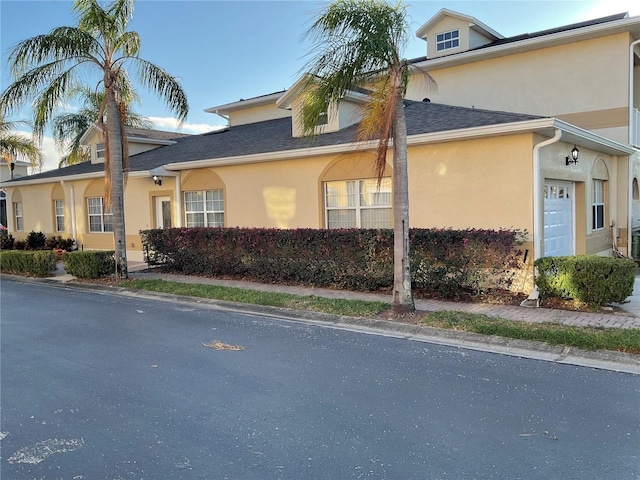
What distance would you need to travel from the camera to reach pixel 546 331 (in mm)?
7305

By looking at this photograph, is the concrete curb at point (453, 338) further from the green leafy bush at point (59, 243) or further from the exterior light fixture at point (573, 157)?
the green leafy bush at point (59, 243)

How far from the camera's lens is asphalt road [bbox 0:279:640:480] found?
12.6 feet

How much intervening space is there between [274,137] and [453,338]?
11150 millimetres

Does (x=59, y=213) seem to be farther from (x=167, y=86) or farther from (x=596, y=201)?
(x=596, y=201)

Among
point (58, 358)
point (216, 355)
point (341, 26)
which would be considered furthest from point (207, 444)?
point (341, 26)

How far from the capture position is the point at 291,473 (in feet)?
12.2

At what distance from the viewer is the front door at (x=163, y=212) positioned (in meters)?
18.3

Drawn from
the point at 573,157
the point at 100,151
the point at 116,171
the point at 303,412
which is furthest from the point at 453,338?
the point at 100,151

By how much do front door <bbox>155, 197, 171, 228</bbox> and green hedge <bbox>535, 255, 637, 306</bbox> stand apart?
1329 centimetres

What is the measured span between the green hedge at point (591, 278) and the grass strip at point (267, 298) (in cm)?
308

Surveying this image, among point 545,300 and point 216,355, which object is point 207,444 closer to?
point 216,355

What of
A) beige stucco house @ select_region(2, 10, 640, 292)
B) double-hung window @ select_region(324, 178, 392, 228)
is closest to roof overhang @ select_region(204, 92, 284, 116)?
beige stucco house @ select_region(2, 10, 640, 292)

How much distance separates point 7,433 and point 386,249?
7.98 meters

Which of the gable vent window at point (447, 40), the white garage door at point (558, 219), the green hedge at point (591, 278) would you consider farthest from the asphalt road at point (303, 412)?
the gable vent window at point (447, 40)
